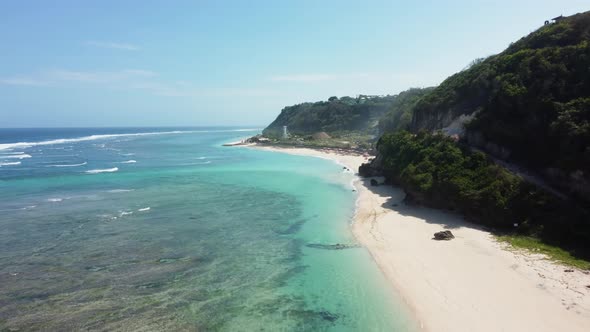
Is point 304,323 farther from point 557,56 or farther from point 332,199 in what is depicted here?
point 557,56

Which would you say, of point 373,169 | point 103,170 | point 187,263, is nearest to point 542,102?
point 373,169

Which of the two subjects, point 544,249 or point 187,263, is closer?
point 544,249

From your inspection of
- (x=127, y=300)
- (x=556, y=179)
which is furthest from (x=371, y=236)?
(x=127, y=300)

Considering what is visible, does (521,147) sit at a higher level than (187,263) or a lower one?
higher

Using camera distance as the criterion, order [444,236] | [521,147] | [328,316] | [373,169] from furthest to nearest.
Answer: [373,169]
[521,147]
[444,236]
[328,316]

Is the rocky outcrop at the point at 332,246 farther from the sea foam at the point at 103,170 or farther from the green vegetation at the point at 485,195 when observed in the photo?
the sea foam at the point at 103,170

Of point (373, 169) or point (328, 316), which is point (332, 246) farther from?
point (373, 169)
